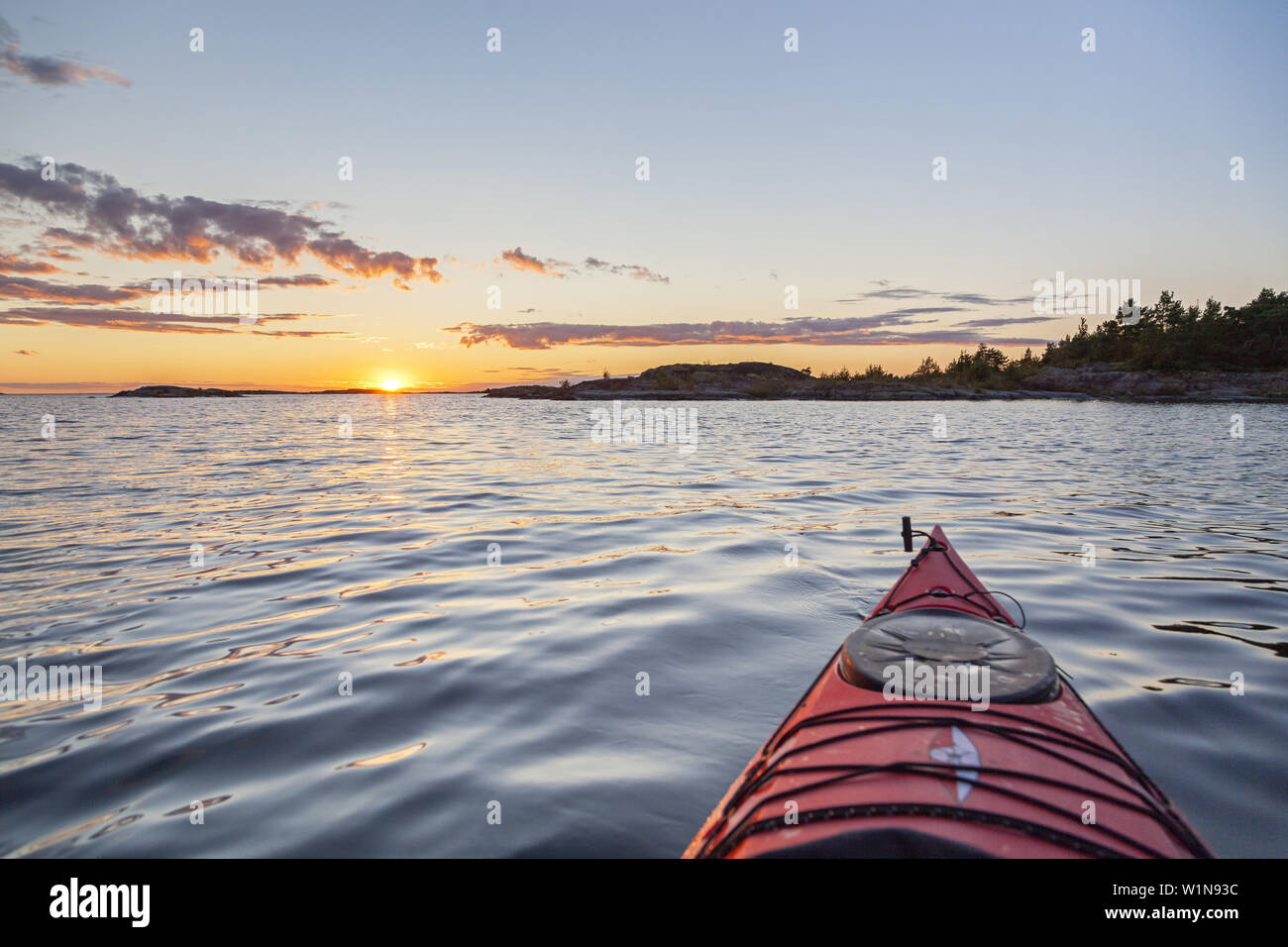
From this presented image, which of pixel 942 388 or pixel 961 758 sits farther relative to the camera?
pixel 942 388

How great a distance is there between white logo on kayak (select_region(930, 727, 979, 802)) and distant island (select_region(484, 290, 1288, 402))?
221 feet

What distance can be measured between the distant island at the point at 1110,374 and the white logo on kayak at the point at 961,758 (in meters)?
67.3

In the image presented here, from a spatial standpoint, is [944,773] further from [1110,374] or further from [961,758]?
[1110,374]

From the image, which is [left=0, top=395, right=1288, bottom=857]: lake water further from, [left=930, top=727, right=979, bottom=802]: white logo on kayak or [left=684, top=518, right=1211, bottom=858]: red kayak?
[left=930, top=727, right=979, bottom=802]: white logo on kayak

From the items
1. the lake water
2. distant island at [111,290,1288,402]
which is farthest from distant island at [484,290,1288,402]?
the lake water

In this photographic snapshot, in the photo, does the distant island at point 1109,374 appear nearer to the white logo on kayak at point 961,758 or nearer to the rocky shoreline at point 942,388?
the rocky shoreline at point 942,388

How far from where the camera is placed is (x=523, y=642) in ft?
17.6

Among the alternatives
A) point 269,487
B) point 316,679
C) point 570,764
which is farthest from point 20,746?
point 269,487

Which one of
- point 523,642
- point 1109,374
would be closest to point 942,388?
point 1109,374

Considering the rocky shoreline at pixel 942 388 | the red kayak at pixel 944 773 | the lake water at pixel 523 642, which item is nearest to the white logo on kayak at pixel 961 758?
the red kayak at pixel 944 773

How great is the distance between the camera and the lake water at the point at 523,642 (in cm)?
317

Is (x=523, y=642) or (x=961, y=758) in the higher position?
(x=961, y=758)

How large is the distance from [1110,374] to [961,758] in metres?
84.6

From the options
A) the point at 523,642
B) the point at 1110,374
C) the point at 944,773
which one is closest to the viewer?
the point at 944,773
